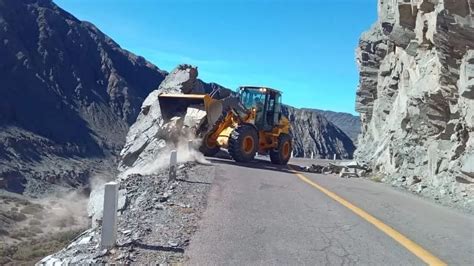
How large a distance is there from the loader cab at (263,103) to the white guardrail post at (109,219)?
15704 mm

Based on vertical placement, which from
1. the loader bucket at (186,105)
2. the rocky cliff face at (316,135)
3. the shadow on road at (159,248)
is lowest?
the shadow on road at (159,248)

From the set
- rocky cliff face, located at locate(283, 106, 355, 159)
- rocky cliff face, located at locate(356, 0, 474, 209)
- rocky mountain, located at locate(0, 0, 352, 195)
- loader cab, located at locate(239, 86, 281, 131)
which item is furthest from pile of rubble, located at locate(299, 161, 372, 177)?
rocky cliff face, located at locate(283, 106, 355, 159)

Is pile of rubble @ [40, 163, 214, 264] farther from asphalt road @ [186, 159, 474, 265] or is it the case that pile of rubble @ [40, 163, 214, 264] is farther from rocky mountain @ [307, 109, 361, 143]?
rocky mountain @ [307, 109, 361, 143]

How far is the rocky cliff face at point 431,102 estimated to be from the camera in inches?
519

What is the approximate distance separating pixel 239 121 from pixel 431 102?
7594 mm

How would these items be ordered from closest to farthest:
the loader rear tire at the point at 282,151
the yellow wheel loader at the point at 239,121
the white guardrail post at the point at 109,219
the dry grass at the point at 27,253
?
the white guardrail post at the point at 109,219 < the yellow wheel loader at the point at 239,121 < the loader rear tire at the point at 282,151 < the dry grass at the point at 27,253

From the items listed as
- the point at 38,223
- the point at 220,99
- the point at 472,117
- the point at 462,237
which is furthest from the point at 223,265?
the point at 38,223

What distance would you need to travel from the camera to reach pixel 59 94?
10969 centimetres

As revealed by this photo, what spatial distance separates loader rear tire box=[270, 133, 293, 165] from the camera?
23.3 m

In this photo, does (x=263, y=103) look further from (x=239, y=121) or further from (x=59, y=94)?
(x=59, y=94)

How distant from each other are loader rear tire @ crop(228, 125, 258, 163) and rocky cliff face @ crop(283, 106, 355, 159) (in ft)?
286

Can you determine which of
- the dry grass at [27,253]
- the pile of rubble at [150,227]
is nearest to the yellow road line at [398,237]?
the pile of rubble at [150,227]

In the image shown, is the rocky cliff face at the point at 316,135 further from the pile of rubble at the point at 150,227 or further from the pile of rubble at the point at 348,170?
the pile of rubble at the point at 150,227

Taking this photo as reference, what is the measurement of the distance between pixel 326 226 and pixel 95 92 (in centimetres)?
11587
